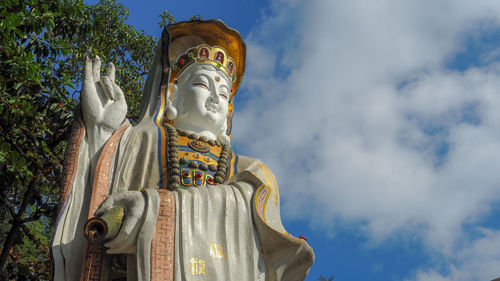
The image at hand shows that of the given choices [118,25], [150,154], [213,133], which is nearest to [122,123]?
[150,154]

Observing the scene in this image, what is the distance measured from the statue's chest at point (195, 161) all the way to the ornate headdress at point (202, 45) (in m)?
0.73

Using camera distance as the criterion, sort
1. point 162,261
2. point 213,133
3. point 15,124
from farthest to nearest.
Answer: point 15,124, point 213,133, point 162,261

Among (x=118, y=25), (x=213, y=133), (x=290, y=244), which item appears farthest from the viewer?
(x=118, y=25)

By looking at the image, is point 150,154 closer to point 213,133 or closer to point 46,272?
point 213,133

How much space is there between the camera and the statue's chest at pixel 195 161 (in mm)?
5074

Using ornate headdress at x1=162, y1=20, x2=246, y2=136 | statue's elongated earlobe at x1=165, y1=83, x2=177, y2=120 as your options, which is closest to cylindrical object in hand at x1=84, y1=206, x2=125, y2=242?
statue's elongated earlobe at x1=165, y1=83, x2=177, y2=120

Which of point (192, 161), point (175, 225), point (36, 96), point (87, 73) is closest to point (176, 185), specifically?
point (192, 161)

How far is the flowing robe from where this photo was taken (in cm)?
416

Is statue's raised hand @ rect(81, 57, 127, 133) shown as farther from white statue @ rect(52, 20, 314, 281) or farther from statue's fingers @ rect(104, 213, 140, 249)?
statue's fingers @ rect(104, 213, 140, 249)

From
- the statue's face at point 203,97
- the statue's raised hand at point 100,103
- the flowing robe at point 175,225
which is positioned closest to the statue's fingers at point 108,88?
the statue's raised hand at point 100,103

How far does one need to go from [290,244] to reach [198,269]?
0.81 metres

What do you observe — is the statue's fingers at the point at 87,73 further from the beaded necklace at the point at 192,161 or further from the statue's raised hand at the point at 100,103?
the beaded necklace at the point at 192,161

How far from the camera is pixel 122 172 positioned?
16.3 ft

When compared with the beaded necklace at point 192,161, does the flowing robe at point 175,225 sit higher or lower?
lower
